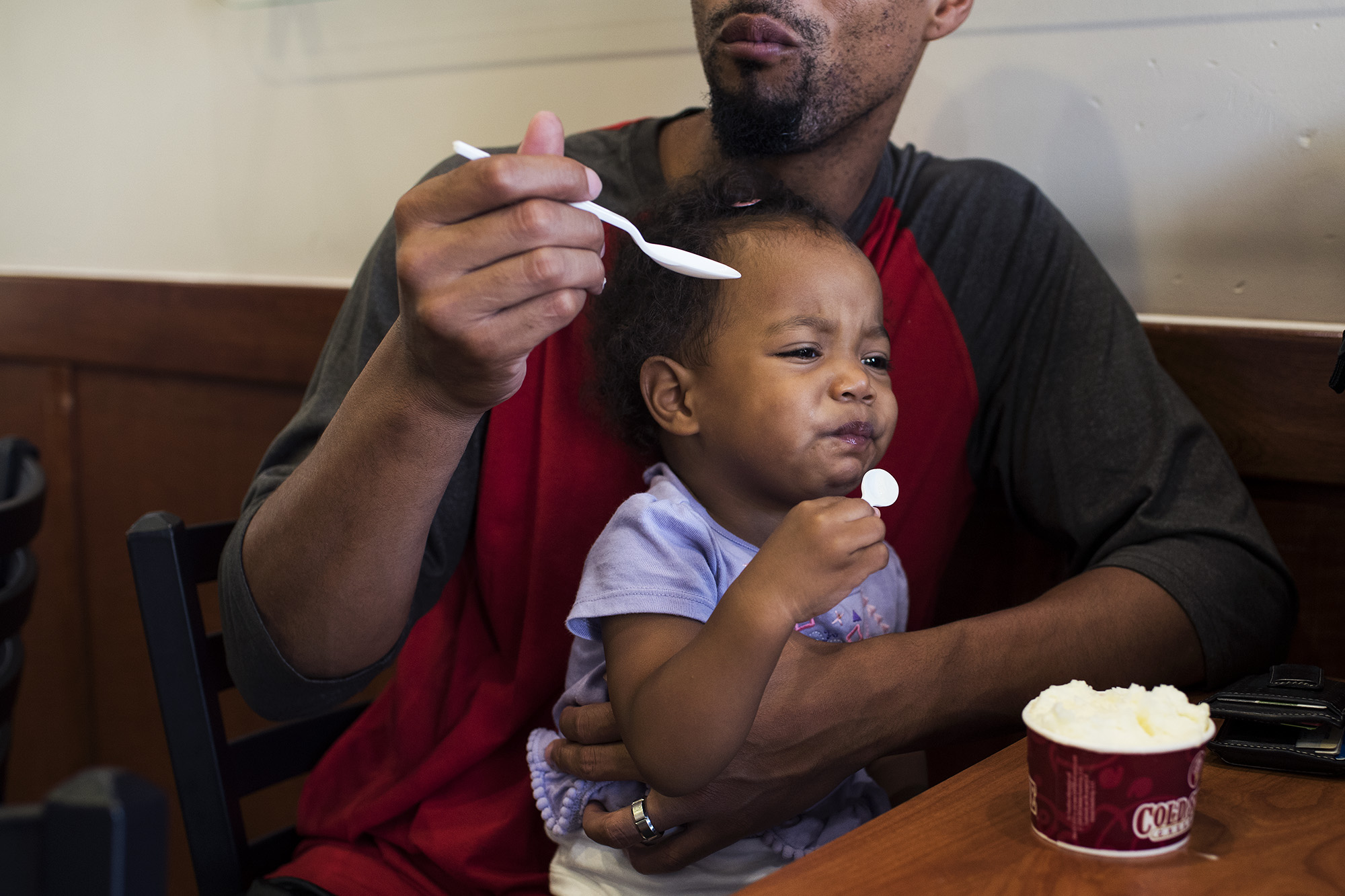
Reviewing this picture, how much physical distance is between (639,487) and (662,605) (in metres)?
0.34

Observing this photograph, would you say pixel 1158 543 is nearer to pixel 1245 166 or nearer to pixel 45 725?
pixel 1245 166

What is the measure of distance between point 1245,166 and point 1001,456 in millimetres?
517

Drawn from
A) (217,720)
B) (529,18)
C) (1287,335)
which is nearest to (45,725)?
(217,720)

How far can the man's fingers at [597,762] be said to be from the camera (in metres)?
0.91

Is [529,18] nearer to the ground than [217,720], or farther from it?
farther from it

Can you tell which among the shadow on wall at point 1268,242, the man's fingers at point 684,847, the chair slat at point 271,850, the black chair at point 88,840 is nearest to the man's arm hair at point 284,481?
the chair slat at point 271,850

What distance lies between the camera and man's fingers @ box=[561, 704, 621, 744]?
93 cm

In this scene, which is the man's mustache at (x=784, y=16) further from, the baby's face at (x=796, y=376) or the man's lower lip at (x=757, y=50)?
the baby's face at (x=796, y=376)

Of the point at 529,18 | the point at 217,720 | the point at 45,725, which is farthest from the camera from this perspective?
the point at 45,725

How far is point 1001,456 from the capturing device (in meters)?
1.34

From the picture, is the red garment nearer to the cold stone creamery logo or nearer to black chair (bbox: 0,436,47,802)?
black chair (bbox: 0,436,47,802)

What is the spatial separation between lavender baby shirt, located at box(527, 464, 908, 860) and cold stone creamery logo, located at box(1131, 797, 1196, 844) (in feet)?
1.14

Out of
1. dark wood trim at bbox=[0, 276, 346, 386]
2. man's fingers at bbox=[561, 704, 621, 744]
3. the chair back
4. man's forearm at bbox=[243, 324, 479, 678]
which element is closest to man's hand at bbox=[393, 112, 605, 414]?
man's forearm at bbox=[243, 324, 479, 678]

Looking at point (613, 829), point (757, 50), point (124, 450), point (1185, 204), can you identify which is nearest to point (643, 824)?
point (613, 829)
